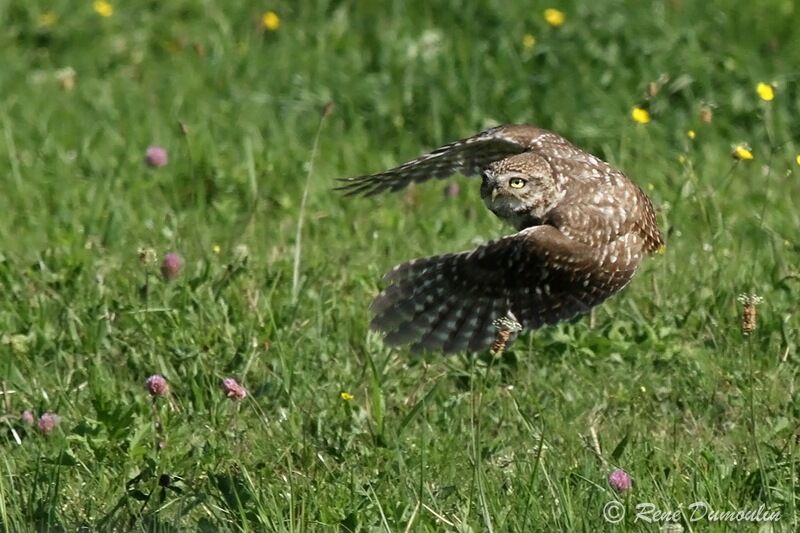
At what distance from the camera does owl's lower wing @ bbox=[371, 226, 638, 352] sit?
5547 mm

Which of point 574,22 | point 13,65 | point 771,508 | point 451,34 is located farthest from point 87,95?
point 771,508

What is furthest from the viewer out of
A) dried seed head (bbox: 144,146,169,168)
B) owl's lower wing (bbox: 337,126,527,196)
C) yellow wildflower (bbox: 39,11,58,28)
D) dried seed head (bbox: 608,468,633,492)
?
yellow wildflower (bbox: 39,11,58,28)

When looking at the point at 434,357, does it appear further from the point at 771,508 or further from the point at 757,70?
the point at 757,70

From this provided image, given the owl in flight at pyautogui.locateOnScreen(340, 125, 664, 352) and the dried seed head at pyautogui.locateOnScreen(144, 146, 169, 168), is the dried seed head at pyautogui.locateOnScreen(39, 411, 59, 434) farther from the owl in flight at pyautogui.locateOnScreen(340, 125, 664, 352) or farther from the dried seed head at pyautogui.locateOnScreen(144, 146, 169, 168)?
the dried seed head at pyautogui.locateOnScreen(144, 146, 169, 168)

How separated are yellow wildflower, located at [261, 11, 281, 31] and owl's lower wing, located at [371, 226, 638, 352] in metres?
4.03

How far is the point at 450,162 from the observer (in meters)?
6.53

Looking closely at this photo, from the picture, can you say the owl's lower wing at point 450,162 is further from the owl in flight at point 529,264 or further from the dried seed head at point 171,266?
the dried seed head at point 171,266

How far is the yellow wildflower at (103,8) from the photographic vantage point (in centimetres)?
978

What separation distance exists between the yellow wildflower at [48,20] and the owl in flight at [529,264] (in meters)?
4.39

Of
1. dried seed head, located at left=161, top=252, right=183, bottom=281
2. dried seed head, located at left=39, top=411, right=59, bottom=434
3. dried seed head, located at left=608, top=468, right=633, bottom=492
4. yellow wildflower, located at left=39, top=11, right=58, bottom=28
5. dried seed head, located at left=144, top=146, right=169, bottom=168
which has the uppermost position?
dried seed head, located at left=608, top=468, right=633, bottom=492

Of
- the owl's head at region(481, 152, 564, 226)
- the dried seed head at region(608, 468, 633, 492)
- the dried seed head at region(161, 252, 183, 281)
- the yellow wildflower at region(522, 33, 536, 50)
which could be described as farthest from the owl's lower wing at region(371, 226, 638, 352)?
the yellow wildflower at region(522, 33, 536, 50)

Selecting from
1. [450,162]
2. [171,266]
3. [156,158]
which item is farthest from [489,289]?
[156,158]

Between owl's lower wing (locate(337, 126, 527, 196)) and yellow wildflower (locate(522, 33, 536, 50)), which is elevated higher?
owl's lower wing (locate(337, 126, 527, 196))

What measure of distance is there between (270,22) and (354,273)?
311 centimetres
